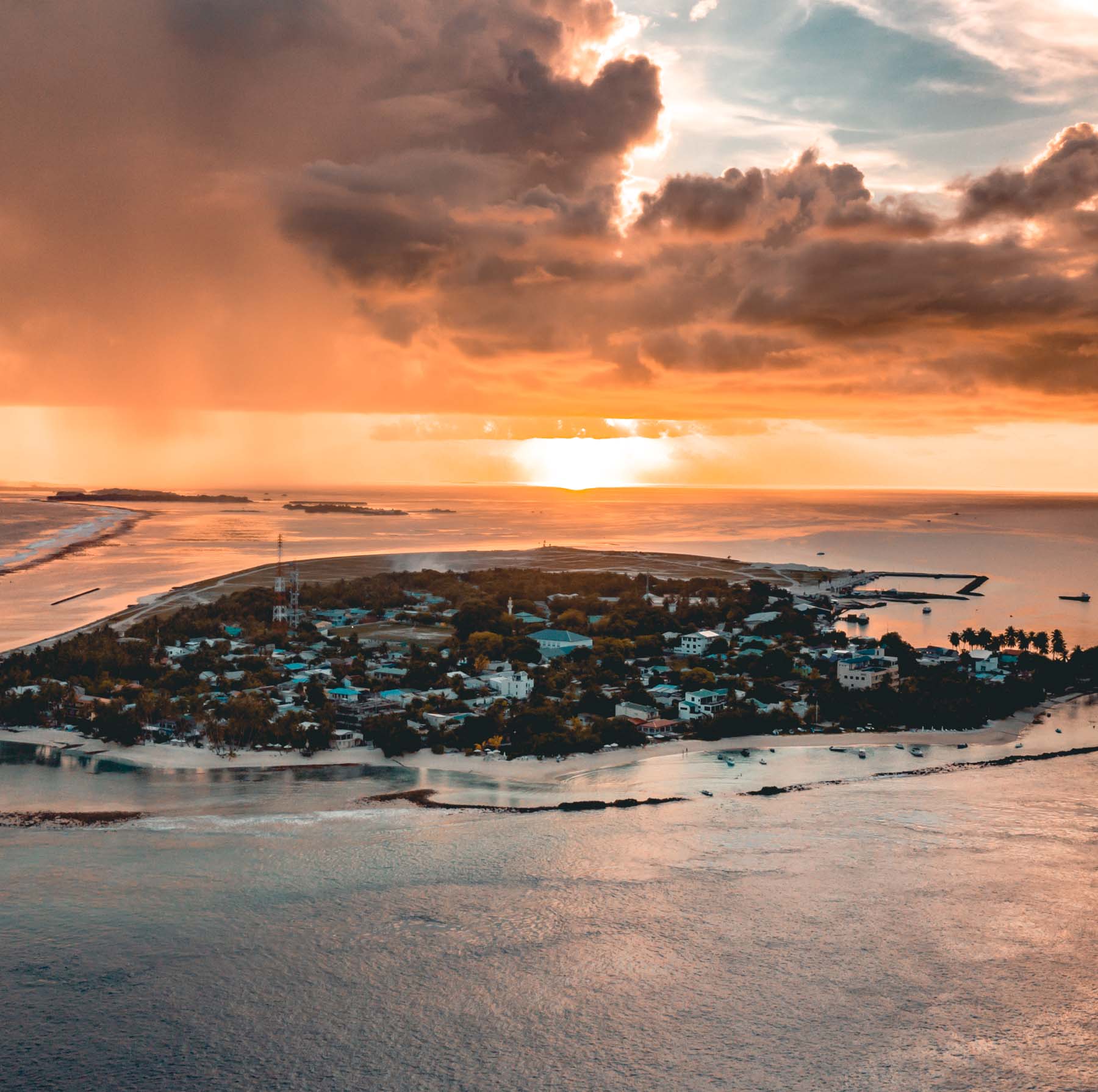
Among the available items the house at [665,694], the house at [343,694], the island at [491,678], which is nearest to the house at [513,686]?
the island at [491,678]

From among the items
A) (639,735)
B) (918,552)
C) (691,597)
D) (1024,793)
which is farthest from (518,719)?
(918,552)

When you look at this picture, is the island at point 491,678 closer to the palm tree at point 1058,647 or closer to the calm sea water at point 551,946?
the palm tree at point 1058,647

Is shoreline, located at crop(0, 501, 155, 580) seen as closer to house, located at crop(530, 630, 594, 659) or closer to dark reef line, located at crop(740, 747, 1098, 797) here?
house, located at crop(530, 630, 594, 659)

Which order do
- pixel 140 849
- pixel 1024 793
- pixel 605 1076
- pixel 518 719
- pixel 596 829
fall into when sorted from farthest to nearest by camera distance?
pixel 518 719 → pixel 1024 793 → pixel 596 829 → pixel 140 849 → pixel 605 1076

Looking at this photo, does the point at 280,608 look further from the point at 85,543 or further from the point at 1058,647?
the point at 85,543

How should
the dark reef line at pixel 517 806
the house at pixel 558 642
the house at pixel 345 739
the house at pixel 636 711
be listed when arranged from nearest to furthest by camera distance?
1. the dark reef line at pixel 517 806
2. the house at pixel 345 739
3. the house at pixel 636 711
4. the house at pixel 558 642

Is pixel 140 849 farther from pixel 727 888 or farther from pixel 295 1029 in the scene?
pixel 727 888
